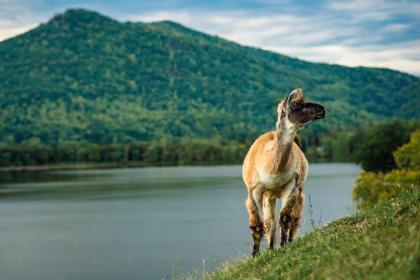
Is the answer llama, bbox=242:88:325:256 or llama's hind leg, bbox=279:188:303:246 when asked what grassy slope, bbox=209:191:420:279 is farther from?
llama, bbox=242:88:325:256

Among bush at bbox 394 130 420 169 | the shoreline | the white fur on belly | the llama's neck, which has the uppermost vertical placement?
the llama's neck

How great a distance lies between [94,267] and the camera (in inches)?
1481

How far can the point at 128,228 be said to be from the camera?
54.3 meters

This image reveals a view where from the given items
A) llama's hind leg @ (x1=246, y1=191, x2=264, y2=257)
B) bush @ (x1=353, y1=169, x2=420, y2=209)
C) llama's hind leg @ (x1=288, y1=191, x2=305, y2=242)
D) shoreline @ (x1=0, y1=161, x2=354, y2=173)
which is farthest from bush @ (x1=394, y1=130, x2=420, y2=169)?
shoreline @ (x1=0, y1=161, x2=354, y2=173)

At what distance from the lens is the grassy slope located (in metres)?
6.50

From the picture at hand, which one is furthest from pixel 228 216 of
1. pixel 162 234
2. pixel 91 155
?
pixel 91 155

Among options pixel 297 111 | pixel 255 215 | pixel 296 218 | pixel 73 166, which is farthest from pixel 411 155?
pixel 73 166

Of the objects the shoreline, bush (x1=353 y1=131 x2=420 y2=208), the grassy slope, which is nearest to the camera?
the grassy slope

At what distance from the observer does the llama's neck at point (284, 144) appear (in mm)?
10070

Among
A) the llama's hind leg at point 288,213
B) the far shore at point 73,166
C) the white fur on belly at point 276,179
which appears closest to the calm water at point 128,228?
the llama's hind leg at point 288,213

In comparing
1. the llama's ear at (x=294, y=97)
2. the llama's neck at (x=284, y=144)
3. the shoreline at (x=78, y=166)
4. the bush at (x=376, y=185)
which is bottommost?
the shoreline at (x=78, y=166)

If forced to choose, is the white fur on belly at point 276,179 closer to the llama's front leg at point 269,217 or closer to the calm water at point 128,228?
the llama's front leg at point 269,217

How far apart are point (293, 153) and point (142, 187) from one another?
3569 inches

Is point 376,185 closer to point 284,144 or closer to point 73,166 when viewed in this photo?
point 284,144
